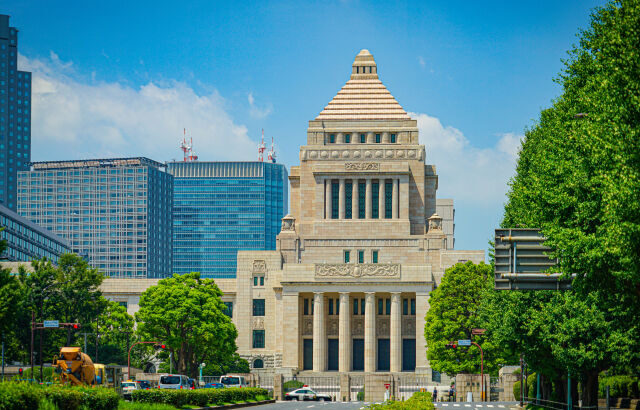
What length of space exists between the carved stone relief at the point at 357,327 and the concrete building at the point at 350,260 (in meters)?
0.12

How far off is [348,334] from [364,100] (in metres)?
39.1

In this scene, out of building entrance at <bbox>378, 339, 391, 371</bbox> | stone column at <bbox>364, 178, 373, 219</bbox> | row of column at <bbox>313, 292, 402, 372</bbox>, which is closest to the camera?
row of column at <bbox>313, 292, 402, 372</bbox>

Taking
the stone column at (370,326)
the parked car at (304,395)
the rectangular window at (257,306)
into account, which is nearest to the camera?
the parked car at (304,395)

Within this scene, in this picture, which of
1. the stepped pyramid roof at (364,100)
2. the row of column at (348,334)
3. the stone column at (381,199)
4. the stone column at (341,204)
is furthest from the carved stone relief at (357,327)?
the stepped pyramid roof at (364,100)

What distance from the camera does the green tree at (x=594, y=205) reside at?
1298 inches

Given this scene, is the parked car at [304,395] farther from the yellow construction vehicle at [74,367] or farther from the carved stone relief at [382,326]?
the yellow construction vehicle at [74,367]

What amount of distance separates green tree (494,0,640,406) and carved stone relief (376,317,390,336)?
2526 inches

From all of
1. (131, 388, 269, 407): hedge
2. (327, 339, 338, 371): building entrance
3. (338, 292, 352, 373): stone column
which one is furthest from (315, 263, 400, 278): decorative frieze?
(131, 388, 269, 407): hedge

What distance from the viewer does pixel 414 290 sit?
4606 inches

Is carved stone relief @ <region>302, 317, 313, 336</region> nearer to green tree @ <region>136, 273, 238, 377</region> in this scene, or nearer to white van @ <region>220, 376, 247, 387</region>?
green tree @ <region>136, 273, 238, 377</region>

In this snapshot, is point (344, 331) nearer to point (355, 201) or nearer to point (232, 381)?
point (355, 201)

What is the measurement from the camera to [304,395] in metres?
94.8

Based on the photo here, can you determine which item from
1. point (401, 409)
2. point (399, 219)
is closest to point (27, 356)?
point (399, 219)

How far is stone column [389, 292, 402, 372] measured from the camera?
11581 cm
